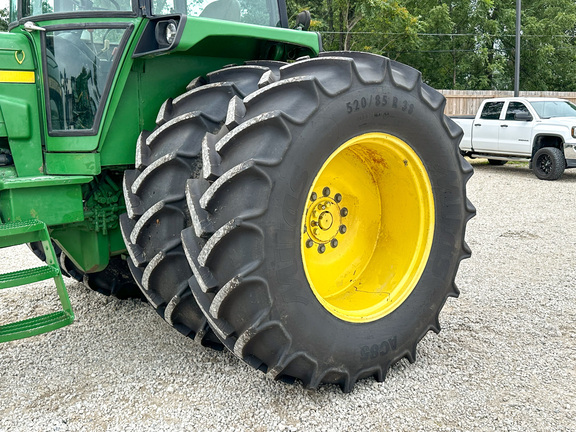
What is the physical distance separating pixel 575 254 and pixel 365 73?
3.89 m

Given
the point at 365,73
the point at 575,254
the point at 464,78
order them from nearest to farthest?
the point at 365,73
the point at 575,254
the point at 464,78

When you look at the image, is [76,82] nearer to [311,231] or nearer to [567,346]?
[311,231]

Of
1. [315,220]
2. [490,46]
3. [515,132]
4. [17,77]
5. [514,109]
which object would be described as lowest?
[515,132]

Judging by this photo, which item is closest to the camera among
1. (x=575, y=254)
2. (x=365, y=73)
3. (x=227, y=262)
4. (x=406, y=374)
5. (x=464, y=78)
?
(x=227, y=262)

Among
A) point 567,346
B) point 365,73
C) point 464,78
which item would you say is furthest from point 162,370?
point 464,78

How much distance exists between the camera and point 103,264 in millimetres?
3160

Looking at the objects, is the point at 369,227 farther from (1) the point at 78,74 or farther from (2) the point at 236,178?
(1) the point at 78,74

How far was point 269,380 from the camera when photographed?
9.59 feet

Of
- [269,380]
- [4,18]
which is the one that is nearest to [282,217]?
[269,380]

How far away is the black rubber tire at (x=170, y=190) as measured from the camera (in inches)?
105

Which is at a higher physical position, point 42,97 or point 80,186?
point 42,97

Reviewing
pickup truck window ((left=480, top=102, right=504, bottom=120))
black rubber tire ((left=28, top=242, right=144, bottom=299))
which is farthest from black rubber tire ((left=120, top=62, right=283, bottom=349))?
pickup truck window ((left=480, top=102, right=504, bottom=120))

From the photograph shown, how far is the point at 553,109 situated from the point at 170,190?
11620 millimetres

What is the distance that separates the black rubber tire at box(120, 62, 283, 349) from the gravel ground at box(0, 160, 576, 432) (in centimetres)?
38
